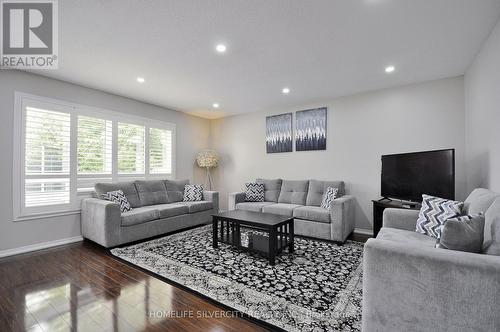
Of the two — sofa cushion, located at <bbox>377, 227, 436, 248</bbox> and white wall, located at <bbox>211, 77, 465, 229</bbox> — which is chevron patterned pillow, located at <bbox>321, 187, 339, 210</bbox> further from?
sofa cushion, located at <bbox>377, 227, 436, 248</bbox>

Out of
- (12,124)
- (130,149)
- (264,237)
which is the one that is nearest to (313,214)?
(264,237)

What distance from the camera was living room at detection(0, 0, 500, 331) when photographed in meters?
1.75

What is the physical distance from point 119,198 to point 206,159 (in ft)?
7.80

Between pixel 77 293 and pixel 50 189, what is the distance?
7.03ft

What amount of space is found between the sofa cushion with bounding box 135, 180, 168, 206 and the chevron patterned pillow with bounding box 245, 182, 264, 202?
1.66 m

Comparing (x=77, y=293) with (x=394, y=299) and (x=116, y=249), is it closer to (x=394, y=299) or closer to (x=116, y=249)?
(x=116, y=249)

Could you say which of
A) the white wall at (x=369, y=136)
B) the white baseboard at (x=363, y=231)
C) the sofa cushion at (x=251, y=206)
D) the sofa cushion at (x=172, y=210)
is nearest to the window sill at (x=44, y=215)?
the sofa cushion at (x=172, y=210)

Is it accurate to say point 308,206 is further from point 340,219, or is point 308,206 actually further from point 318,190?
point 340,219

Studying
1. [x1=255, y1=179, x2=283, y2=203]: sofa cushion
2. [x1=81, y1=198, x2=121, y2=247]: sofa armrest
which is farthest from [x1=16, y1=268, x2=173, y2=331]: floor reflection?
[x1=255, y1=179, x2=283, y2=203]: sofa cushion

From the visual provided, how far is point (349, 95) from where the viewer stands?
446cm

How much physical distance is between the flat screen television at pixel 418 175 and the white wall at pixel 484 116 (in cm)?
34

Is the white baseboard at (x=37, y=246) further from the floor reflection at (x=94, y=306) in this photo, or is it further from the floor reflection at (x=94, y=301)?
the floor reflection at (x=94, y=306)

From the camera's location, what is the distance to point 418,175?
3.22m

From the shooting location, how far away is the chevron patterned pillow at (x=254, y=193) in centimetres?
489
